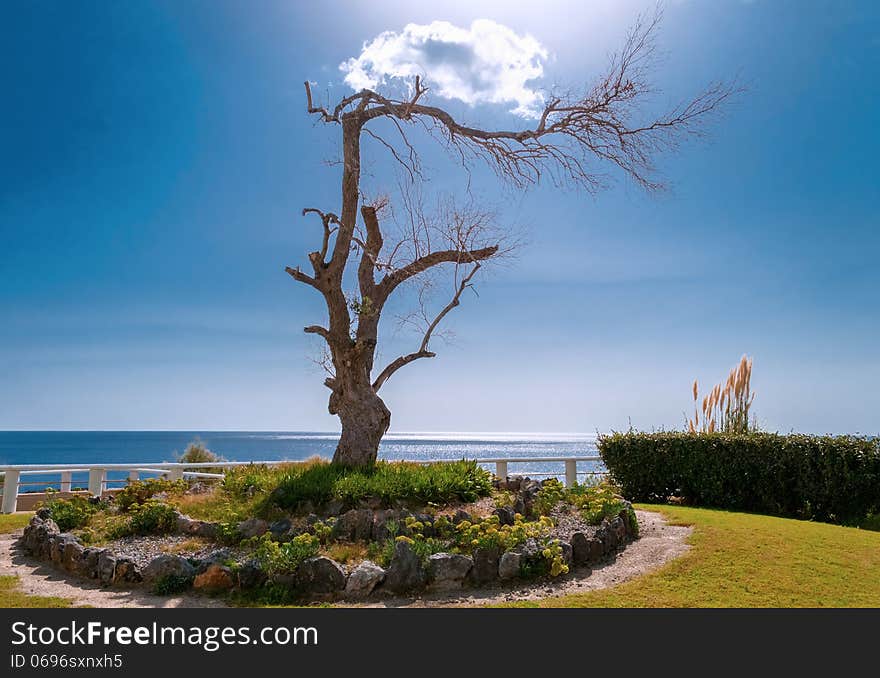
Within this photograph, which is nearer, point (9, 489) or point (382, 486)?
point (382, 486)

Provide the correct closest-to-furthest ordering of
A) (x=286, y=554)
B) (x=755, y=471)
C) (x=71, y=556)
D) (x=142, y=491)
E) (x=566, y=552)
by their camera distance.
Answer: (x=286, y=554), (x=566, y=552), (x=71, y=556), (x=142, y=491), (x=755, y=471)

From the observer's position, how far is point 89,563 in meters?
6.06

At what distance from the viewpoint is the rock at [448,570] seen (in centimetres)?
540

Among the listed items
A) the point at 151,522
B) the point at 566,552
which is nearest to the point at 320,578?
the point at 566,552

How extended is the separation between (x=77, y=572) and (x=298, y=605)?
8.97 feet

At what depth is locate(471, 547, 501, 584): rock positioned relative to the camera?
5.51m

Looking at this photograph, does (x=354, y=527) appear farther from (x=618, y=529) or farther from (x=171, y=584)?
(x=618, y=529)

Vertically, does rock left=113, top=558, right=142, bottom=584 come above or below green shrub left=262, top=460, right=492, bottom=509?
below

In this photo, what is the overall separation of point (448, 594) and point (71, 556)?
13.2 feet

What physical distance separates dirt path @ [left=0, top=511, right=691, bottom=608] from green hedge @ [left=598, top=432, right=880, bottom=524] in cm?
338

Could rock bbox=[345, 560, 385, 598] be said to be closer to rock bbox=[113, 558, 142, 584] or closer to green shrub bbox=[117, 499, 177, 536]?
rock bbox=[113, 558, 142, 584]

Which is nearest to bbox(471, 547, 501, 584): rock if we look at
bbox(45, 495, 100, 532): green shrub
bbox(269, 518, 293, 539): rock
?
bbox(269, 518, 293, 539): rock

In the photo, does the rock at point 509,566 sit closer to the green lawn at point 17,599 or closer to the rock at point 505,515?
the rock at point 505,515
